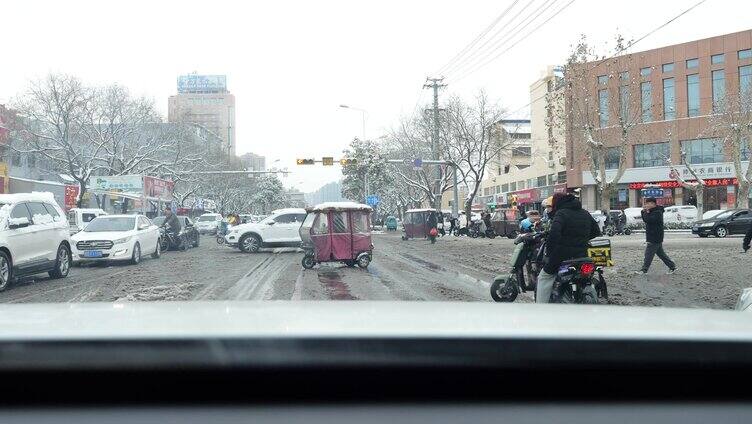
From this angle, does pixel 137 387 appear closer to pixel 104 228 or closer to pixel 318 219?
pixel 318 219

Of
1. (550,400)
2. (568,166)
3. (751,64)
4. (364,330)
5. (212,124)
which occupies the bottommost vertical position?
(550,400)

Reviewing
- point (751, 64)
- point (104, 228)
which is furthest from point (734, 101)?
point (104, 228)

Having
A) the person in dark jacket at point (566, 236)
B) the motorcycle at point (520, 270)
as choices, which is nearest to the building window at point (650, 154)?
the motorcycle at point (520, 270)

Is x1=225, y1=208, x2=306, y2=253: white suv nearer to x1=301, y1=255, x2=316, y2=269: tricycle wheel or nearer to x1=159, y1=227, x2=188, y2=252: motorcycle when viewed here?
x1=159, y1=227, x2=188, y2=252: motorcycle

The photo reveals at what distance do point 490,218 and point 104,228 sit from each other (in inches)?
935

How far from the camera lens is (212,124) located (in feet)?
498

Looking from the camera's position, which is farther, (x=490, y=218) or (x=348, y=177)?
(x=348, y=177)

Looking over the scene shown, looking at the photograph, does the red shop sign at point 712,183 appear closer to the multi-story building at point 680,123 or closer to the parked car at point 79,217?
the multi-story building at point 680,123

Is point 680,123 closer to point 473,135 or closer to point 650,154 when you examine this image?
point 650,154

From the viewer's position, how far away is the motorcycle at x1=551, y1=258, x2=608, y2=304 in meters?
7.33

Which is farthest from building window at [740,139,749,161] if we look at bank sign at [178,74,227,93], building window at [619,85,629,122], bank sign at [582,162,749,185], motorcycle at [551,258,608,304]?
bank sign at [178,74,227,93]

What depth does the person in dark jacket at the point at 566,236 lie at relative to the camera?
24.4 feet

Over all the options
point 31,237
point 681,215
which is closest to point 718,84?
point 681,215

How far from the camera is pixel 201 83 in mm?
164125
